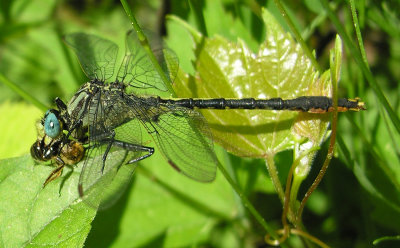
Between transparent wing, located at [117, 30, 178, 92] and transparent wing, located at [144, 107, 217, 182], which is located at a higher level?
transparent wing, located at [117, 30, 178, 92]

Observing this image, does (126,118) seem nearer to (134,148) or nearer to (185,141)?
(134,148)

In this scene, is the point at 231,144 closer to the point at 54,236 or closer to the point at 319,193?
the point at 54,236

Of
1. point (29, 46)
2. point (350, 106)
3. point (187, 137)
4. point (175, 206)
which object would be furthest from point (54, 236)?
point (29, 46)

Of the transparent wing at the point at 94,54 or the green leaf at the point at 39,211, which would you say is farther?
the transparent wing at the point at 94,54

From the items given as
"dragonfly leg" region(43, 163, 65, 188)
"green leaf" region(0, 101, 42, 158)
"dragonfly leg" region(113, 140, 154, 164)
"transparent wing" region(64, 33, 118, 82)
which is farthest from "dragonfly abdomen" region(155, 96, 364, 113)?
"green leaf" region(0, 101, 42, 158)

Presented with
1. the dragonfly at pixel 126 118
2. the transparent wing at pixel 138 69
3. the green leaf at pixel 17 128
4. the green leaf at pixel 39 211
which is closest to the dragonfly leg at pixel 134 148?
the dragonfly at pixel 126 118

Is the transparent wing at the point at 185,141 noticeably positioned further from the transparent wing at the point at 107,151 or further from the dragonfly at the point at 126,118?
the transparent wing at the point at 107,151

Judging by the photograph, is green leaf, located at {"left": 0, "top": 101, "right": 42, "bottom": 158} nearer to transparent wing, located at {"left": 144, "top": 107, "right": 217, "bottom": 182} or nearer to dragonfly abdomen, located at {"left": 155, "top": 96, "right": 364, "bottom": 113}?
transparent wing, located at {"left": 144, "top": 107, "right": 217, "bottom": 182}

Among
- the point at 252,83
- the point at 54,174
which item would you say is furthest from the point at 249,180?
the point at 54,174
